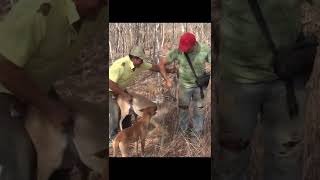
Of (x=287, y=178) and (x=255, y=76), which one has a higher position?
(x=255, y=76)

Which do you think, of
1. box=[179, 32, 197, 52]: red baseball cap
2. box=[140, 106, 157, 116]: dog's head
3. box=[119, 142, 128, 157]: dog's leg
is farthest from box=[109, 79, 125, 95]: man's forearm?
box=[179, 32, 197, 52]: red baseball cap

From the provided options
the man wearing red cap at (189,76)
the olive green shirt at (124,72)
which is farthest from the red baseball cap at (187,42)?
the olive green shirt at (124,72)

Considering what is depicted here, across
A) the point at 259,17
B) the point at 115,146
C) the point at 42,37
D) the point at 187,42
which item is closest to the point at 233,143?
the point at 259,17

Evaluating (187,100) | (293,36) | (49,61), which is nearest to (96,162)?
(49,61)

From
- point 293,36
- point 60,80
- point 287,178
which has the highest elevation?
point 293,36

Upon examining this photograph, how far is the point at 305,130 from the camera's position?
4.07 m

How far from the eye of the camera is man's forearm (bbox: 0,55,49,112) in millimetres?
3992

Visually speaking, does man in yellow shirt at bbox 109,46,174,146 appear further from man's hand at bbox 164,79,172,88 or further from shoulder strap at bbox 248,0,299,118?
shoulder strap at bbox 248,0,299,118

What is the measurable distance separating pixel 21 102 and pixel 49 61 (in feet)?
1.03

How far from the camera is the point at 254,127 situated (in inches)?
161

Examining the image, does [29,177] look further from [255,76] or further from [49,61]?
[255,76]

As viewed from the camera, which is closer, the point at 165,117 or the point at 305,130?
the point at 305,130

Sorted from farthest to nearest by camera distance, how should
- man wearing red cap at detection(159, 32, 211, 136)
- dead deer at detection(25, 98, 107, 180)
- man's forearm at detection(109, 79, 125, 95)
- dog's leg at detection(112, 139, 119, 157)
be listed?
man wearing red cap at detection(159, 32, 211, 136) → man's forearm at detection(109, 79, 125, 95) → dog's leg at detection(112, 139, 119, 157) → dead deer at detection(25, 98, 107, 180)

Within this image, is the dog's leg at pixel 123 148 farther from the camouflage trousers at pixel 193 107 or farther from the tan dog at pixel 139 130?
the camouflage trousers at pixel 193 107
